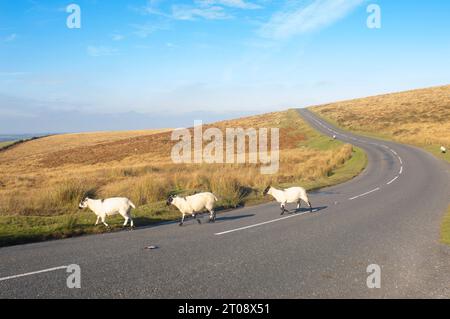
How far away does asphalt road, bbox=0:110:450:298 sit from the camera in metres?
6.64

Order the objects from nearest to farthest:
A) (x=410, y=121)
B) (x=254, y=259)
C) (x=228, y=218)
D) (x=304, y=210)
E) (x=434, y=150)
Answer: (x=254, y=259) → (x=228, y=218) → (x=304, y=210) → (x=434, y=150) → (x=410, y=121)

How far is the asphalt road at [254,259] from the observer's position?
664 cm

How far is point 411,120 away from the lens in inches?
2891

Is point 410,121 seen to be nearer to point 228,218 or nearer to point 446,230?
point 446,230

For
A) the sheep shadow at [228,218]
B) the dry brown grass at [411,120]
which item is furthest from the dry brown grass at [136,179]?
the dry brown grass at [411,120]

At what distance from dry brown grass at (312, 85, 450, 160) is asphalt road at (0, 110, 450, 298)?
98.9ft

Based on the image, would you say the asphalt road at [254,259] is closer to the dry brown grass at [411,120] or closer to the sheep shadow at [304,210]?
the sheep shadow at [304,210]

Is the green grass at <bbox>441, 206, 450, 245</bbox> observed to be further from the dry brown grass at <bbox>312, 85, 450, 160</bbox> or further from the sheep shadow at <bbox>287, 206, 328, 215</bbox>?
the dry brown grass at <bbox>312, 85, 450, 160</bbox>

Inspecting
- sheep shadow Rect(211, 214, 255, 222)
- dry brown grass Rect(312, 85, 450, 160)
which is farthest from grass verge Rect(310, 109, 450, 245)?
sheep shadow Rect(211, 214, 255, 222)

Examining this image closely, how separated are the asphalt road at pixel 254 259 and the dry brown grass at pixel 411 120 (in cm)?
3014

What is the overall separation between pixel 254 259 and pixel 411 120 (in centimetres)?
7417

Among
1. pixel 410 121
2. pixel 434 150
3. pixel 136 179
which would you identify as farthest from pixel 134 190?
pixel 410 121

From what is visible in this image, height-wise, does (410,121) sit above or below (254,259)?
above
